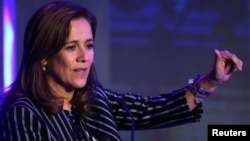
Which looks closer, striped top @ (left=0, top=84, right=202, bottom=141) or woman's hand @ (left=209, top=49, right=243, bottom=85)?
striped top @ (left=0, top=84, right=202, bottom=141)

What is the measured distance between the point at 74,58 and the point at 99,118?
181 mm

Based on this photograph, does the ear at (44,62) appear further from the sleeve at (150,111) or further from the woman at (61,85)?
the sleeve at (150,111)

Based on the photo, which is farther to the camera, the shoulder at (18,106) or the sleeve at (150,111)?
the sleeve at (150,111)

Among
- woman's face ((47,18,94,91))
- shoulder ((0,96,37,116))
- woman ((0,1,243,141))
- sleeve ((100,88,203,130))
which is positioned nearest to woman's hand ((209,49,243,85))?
woman ((0,1,243,141))

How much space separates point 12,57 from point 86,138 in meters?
1.07

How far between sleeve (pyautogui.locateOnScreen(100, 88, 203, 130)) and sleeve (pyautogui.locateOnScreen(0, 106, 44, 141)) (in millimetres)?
279

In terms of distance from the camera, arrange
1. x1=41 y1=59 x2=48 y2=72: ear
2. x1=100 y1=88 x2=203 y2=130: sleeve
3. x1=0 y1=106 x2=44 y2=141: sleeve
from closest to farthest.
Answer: x1=0 y1=106 x2=44 y2=141: sleeve < x1=41 y1=59 x2=48 y2=72: ear < x1=100 y1=88 x2=203 y2=130: sleeve

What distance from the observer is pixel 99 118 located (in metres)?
1.18

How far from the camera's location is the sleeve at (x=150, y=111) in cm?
126

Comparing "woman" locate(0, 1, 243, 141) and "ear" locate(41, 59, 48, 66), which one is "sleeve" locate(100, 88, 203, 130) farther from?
"ear" locate(41, 59, 48, 66)

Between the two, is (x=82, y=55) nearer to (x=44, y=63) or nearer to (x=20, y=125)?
(x=44, y=63)

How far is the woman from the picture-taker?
104 cm

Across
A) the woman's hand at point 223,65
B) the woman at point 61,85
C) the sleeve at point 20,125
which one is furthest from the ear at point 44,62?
the woman's hand at point 223,65

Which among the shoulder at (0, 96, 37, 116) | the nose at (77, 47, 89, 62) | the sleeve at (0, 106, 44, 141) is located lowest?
the sleeve at (0, 106, 44, 141)
